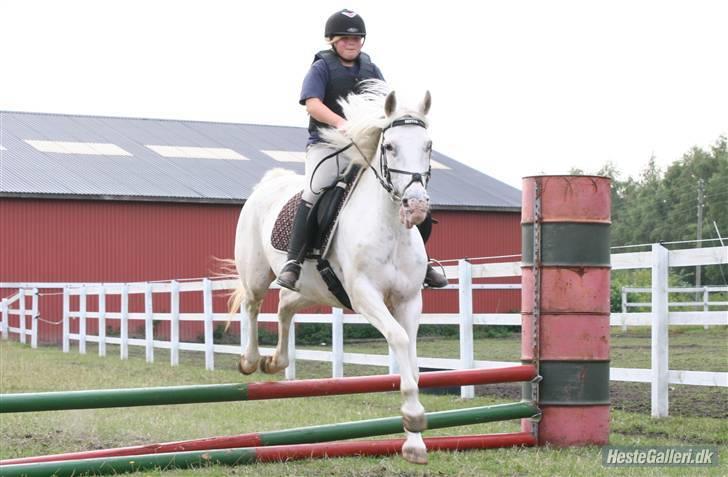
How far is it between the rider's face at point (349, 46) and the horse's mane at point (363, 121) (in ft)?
0.71

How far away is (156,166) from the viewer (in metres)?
33.8

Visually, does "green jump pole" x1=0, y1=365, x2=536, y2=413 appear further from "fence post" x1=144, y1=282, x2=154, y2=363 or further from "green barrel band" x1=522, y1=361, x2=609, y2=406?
"fence post" x1=144, y1=282, x2=154, y2=363

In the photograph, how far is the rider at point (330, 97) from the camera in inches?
274

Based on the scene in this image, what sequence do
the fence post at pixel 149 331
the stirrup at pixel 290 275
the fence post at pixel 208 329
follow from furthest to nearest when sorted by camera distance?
the fence post at pixel 149 331, the fence post at pixel 208 329, the stirrup at pixel 290 275

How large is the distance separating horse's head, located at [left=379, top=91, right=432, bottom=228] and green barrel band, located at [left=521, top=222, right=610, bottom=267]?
1.91 m

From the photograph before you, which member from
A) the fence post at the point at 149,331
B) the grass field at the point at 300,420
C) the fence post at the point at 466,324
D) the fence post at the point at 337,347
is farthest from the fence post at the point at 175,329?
the fence post at the point at 466,324

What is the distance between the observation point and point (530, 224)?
7867mm

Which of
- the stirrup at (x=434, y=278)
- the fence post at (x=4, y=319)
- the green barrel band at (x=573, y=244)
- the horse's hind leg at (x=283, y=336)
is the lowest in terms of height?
the fence post at (x=4, y=319)

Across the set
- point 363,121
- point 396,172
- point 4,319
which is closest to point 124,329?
point 4,319

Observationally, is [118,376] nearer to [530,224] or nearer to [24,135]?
[530,224]

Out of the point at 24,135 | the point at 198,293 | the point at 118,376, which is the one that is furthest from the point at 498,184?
the point at 118,376

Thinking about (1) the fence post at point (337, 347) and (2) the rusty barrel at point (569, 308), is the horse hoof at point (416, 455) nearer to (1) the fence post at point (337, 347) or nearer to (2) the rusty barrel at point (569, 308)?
(2) the rusty barrel at point (569, 308)

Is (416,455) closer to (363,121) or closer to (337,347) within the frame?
(363,121)

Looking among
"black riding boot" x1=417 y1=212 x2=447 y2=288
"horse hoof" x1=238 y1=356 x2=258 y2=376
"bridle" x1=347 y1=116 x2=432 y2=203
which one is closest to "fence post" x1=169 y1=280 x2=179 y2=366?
"horse hoof" x1=238 y1=356 x2=258 y2=376
